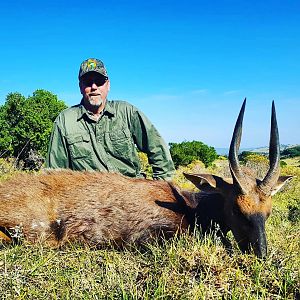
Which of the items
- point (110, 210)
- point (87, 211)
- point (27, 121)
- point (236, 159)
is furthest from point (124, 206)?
point (27, 121)

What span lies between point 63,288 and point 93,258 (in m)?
0.77

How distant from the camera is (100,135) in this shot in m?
5.77

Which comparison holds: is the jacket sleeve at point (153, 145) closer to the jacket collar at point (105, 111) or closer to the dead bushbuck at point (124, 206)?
the jacket collar at point (105, 111)

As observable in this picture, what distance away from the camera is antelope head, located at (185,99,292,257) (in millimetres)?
3607

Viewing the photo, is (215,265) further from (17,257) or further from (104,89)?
(104,89)

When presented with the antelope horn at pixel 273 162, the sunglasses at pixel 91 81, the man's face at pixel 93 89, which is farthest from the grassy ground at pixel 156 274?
the sunglasses at pixel 91 81

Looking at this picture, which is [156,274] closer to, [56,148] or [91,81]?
[56,148]

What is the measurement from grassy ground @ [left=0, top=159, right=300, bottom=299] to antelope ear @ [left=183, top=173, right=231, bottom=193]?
2.65ft

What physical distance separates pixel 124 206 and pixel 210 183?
0.94 metres

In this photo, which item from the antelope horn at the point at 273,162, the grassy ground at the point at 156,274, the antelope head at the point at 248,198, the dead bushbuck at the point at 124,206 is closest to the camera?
the grassy ground at the point at 156,274

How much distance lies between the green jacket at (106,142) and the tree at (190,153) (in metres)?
19.8

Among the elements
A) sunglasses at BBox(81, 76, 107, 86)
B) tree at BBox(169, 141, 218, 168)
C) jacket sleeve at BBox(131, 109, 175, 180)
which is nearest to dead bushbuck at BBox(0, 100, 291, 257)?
jacket sleeve at BBox(131, 109, 175, 180)

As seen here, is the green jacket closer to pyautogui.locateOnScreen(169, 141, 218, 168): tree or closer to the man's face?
the man's face

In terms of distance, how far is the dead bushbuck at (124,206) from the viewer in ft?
12.8
